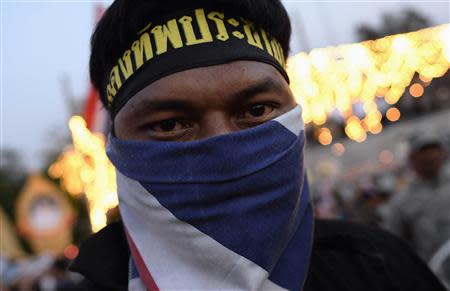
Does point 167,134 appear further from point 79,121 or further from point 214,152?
point 79,121

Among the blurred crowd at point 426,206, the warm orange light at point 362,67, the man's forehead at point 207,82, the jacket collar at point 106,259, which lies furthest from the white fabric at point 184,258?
the warm orange light at point 362,67

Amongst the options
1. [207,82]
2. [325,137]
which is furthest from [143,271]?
[325,137]

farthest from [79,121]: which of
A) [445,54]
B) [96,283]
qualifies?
[445,54]

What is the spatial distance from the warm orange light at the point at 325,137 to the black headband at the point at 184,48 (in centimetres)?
2755

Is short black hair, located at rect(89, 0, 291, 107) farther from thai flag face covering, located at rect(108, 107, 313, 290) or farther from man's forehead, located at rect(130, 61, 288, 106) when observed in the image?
thai flag face covering, located at rect(108, 107, 313, 290)

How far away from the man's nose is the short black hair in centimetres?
31

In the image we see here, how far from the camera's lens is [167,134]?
1.28 meters

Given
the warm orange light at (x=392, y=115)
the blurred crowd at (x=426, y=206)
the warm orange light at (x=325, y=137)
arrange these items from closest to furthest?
the blurred crowd at (x=426, y=206), the warm orange light at (x=325, y=137), the warm orange light at (x=392, y=115)

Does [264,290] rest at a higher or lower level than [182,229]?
lower

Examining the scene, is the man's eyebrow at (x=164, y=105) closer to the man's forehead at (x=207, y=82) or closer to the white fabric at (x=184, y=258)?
the man's forehead at (x=207, y=82)

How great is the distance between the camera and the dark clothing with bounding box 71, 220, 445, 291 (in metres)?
1.37

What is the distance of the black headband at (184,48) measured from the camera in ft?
4.16


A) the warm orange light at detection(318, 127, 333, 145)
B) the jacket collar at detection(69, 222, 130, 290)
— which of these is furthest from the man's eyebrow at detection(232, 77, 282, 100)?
the warm orange light at detection(318, 127, 333, 145)

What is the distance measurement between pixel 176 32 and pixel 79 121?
580cm
